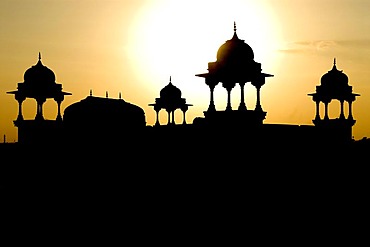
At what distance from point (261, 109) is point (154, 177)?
7.80 m

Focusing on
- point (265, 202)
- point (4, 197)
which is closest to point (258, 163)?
point (265, 202)

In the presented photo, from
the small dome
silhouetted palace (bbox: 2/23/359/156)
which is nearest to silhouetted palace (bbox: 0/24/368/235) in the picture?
silhouetted palace (bbox: 2/23/359/156)

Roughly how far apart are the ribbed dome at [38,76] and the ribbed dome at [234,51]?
38.1 ft

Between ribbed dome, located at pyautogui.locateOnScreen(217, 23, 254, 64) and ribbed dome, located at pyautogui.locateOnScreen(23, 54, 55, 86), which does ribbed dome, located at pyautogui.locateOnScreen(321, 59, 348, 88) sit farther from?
ribbed dome, located at pyautogui.locateOnScreen(23, 54, 55, 86)

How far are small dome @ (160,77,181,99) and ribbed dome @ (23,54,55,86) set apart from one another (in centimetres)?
1119

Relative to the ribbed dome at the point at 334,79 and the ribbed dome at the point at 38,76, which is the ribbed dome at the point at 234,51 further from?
the ribbed dome at the point at 38,76

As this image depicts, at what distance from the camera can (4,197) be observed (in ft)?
86.6

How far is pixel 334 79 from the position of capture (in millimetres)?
42281

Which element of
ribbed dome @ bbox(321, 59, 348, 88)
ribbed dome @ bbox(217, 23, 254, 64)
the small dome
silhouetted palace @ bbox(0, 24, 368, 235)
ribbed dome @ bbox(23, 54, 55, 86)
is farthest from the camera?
the small dome

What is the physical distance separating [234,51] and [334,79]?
10356 mm

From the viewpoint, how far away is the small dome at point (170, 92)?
49875mm

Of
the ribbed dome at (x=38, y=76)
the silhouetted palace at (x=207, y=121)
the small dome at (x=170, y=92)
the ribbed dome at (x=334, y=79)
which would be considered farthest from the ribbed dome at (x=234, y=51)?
the small dome at (x=170, y=92)

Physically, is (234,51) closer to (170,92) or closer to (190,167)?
(190,167)

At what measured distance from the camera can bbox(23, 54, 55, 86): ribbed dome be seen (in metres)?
40.2
